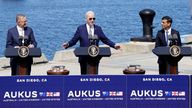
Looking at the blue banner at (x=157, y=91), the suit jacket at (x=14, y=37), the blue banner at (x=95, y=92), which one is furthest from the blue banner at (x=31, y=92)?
the suit jacket at (x=14, y=37)

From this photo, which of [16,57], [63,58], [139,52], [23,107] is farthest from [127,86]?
[139,52]

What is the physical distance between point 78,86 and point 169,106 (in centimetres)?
138

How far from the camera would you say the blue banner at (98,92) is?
995 cm

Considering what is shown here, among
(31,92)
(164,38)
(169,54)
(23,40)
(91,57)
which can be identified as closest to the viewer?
(31,92)

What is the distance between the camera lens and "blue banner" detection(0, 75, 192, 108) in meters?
9.95

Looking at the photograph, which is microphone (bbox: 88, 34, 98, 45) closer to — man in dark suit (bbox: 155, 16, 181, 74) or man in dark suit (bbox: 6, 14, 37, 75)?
man in dark suit (bbox: 6, 14, 37, 75)

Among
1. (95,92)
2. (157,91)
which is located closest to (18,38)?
(95,92)

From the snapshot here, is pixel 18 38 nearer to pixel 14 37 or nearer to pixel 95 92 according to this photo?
pixel 14 37

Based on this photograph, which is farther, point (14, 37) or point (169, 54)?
point (14, 37)

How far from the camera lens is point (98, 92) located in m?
10.0

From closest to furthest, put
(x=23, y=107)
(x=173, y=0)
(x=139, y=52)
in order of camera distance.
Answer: (x=23, y=107) → (x=139, y=52) → (x=173, y=0)

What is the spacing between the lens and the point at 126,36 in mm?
50406

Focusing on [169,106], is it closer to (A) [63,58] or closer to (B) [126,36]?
(A) [63,58]

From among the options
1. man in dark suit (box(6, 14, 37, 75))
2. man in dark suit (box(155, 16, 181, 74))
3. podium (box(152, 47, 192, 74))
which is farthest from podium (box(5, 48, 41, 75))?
man in dark suit (box(155, 16, 181, 74))
